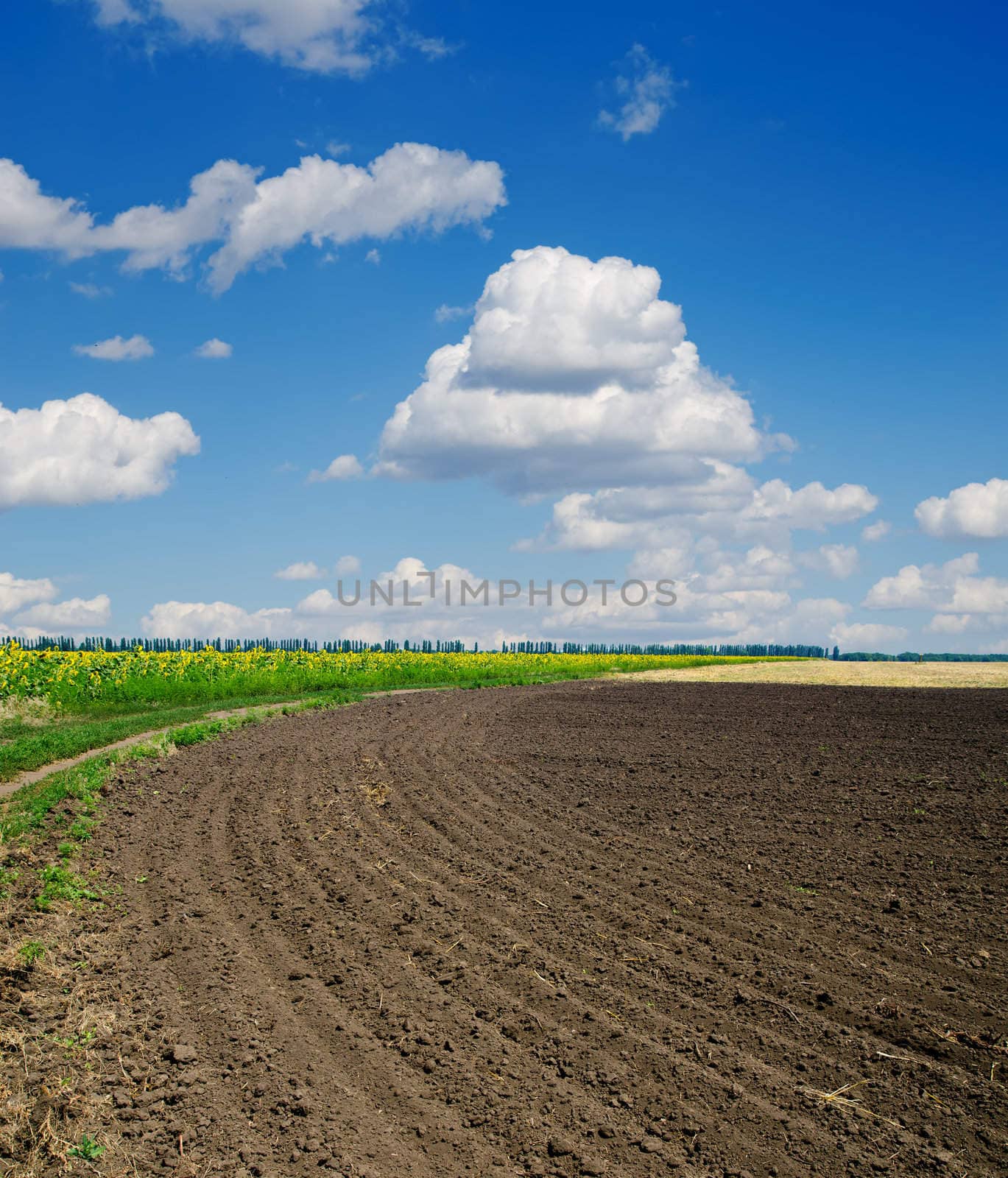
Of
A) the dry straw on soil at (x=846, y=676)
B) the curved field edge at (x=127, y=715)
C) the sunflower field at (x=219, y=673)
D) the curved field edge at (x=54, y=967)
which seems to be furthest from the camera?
the dry straw on soil at (x=846, y=676)

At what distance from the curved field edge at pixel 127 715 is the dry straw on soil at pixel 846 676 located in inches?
218

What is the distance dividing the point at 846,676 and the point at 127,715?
31970 mm

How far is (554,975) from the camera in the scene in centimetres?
688

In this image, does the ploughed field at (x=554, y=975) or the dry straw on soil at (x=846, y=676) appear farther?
the dry straw on soil at (x=846, y=676)

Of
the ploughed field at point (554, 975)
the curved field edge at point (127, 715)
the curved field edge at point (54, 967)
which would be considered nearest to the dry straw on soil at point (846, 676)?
the curved field edge at point (127, 715)

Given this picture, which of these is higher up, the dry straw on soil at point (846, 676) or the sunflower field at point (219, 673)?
the sunflower field at point (219, 673)

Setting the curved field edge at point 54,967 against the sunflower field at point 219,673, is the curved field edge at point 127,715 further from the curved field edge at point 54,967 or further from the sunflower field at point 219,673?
the curved field edge at point 54,967

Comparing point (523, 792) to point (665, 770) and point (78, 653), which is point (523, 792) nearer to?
point (665, 770)

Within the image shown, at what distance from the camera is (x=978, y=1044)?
6188mm

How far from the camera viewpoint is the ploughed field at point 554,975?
5.19 metres

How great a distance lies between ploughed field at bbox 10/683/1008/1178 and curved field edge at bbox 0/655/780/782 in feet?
9.33

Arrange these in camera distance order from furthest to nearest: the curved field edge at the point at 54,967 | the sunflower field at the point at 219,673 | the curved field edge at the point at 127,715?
the sunflower field at the point at 219,673 < the curved field edge at the point at 127,715 < the curved field edge at the point at 54,967

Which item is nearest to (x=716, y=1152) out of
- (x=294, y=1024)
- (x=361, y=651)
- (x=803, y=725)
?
(x=294, y=1024)

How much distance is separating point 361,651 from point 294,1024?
36577 millimetres
